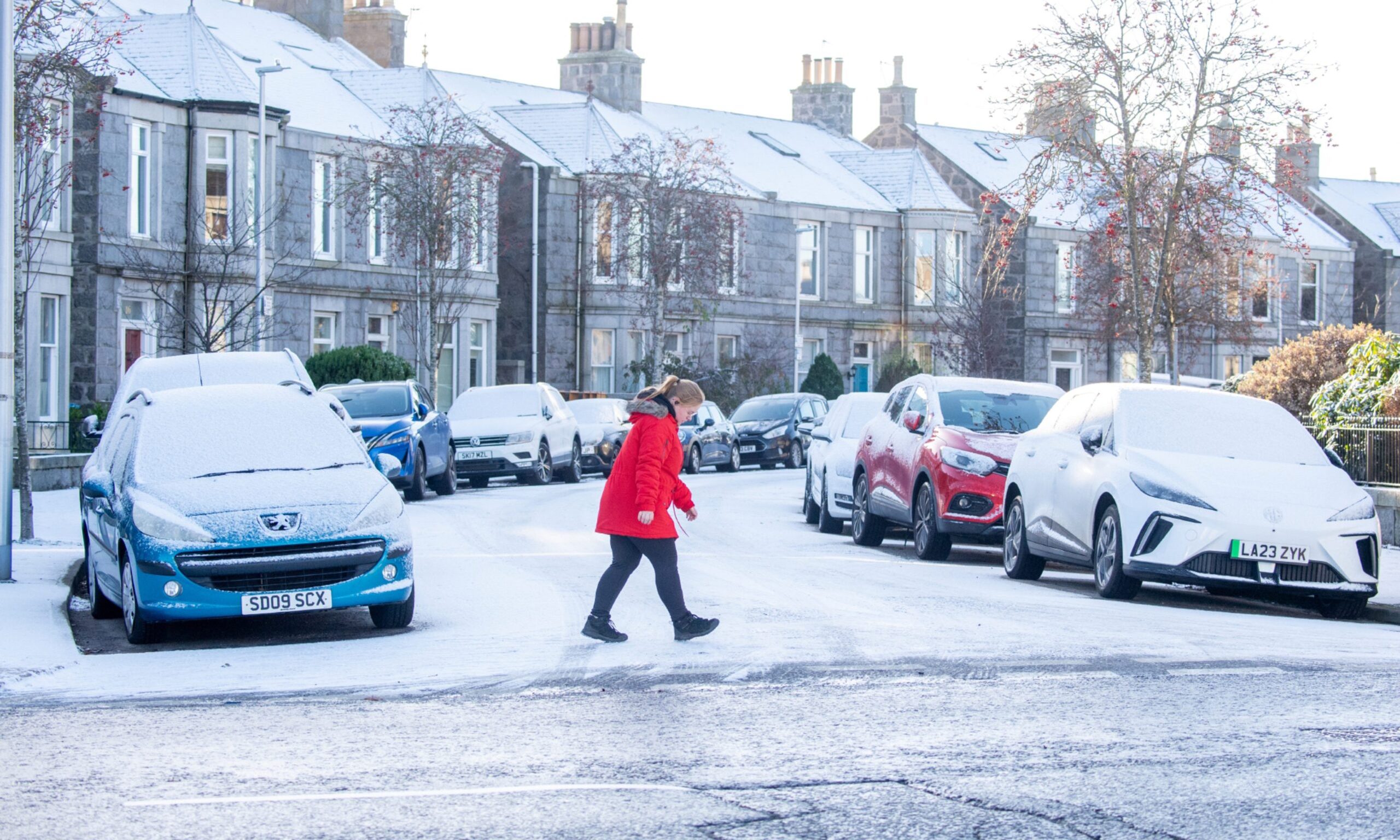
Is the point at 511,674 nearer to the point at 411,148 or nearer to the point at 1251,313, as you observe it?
the point at 411,148

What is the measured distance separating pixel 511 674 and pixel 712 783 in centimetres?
315

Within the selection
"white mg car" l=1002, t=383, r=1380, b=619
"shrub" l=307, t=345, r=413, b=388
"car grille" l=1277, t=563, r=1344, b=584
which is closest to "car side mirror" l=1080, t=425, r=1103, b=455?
"white mg car" l=1002, t=383, r=1380, b=619

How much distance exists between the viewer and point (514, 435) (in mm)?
30719

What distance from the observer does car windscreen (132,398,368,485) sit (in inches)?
484

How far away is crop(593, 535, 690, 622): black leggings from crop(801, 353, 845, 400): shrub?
1668 inches

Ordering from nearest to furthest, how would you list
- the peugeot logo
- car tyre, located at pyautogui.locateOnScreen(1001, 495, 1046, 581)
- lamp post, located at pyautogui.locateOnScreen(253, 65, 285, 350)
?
the peugeot logo → car tyre, located at pyautogui.locateOnScreen(1001, 495, 1046, 581) → lamp post, located at pyautogui.locateOnScreen(253, 65, 285, 350)

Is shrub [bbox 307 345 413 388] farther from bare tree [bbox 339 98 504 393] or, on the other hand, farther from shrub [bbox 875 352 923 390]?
shrub [bbox 875 352 923 390]

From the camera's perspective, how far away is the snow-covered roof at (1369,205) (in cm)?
6944

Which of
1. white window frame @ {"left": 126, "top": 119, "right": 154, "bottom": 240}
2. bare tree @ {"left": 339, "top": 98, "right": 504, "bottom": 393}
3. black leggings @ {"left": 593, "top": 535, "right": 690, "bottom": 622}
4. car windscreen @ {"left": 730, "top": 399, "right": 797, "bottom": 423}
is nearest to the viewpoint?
black leggings @ {"left": 593, "top": 535, "right": 690, "bottom": 622}

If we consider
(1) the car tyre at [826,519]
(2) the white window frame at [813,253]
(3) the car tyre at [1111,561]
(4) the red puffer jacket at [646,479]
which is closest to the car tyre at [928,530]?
(3) the car tyre at [1111,561]

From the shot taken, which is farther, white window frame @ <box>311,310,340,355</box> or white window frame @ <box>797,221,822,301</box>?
white window frame @ <box>797,221,822,301</box>

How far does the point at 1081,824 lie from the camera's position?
640cm

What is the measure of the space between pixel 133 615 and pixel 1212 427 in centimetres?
831

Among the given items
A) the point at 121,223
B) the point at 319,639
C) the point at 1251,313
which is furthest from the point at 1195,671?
the point at 1251,313
